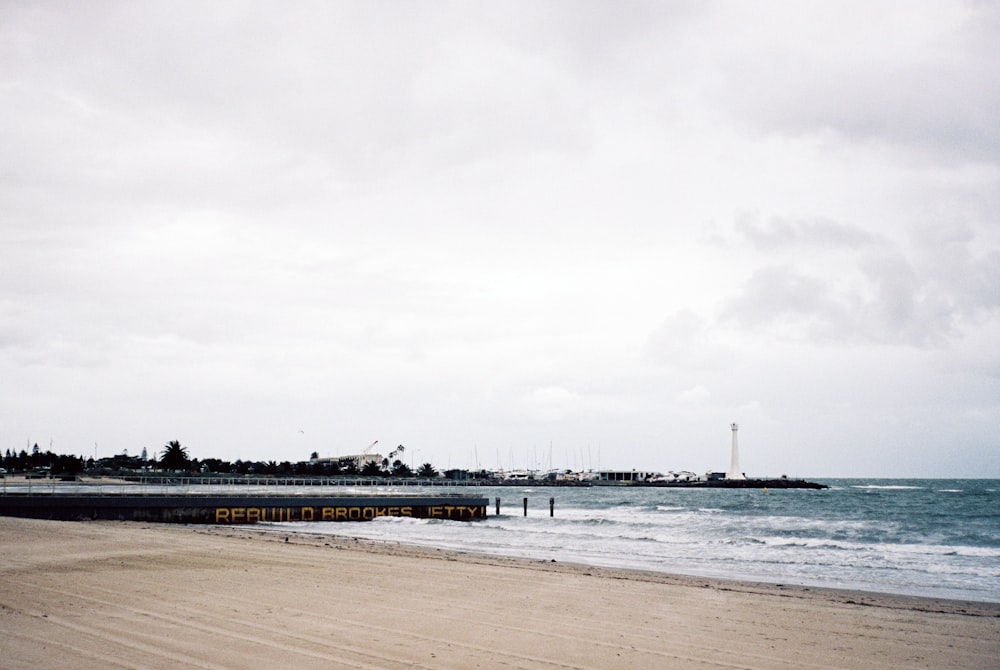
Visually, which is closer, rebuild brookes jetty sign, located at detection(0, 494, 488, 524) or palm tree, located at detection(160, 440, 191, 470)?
rebuild brookes jetty sign, located at detection(0, 494, 488, 524)

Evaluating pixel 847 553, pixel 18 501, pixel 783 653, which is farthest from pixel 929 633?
pixel 18 501

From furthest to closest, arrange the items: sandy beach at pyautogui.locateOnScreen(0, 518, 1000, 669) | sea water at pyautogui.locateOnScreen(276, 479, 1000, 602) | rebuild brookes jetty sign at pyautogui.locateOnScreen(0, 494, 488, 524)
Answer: rebuild brookes jetty sign at pyautogui.locateOnScreen(0, 494, 488, 524) → sea water at pyautogui.locateOnScreen(276, 479, 1000, 602) → sandy beach at pyautogui.locateOnScreen(0, 518, 1000, 669)

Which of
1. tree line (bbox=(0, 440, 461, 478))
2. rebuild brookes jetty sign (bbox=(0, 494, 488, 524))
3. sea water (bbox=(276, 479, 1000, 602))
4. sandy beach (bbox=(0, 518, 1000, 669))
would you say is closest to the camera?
sandy beach (bbox=(0, 518, 1000, 669))

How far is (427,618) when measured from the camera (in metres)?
12.2

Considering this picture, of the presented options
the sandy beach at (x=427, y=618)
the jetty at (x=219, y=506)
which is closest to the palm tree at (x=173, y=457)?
the jetty at (x=219, y=506)

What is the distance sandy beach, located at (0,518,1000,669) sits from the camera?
31.2 feet

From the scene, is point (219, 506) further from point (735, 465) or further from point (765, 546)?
point (735, 465)

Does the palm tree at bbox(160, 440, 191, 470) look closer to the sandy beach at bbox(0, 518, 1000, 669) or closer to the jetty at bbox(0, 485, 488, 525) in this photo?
the jetty at bbox(0, 485, 488, 525)

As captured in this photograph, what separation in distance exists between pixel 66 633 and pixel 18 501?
1369 inches

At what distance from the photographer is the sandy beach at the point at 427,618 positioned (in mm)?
9523

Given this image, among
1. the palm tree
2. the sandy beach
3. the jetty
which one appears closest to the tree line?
the palm tree

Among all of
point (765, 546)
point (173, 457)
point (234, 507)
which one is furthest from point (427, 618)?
point (173, 457)

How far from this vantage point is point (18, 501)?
128ft

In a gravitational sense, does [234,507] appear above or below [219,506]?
below
